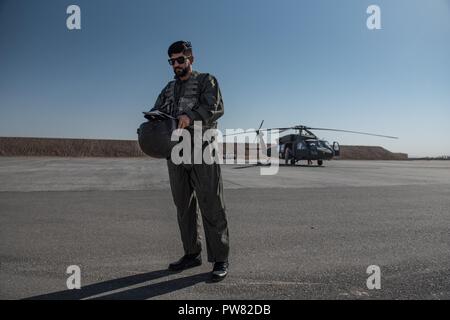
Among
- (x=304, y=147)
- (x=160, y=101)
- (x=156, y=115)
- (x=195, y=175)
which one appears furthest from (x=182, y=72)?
(x=304, y=147)

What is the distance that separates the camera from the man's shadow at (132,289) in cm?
238

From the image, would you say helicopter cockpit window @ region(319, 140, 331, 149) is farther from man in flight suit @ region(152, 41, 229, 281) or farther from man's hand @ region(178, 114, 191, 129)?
man's hand @ region(178, 114, 191, 129)

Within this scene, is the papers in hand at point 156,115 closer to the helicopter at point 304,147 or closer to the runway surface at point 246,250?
the runway surface at point 246,250

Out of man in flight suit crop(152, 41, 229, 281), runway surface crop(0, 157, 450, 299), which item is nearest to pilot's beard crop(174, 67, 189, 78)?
man in flight suit crop(152, 41, 229, 281)

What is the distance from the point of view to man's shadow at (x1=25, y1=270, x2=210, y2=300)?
2379 millimetres

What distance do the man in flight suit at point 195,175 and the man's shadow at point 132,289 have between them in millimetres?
198

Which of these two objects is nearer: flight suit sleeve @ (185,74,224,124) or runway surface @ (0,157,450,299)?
runway surface @ (0,157,450,299)

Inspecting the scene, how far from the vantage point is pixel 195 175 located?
118 inches

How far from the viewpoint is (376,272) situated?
9.34 ft

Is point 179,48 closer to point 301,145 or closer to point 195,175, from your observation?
point 195,175

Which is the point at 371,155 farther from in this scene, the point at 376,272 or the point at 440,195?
the point at 376,272

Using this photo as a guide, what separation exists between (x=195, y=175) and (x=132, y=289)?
1.03 meters

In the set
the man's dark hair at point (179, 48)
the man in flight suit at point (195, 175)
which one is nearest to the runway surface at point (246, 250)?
the man in flight suit at point (195, 175)

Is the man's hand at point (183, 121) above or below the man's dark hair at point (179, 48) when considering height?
below
